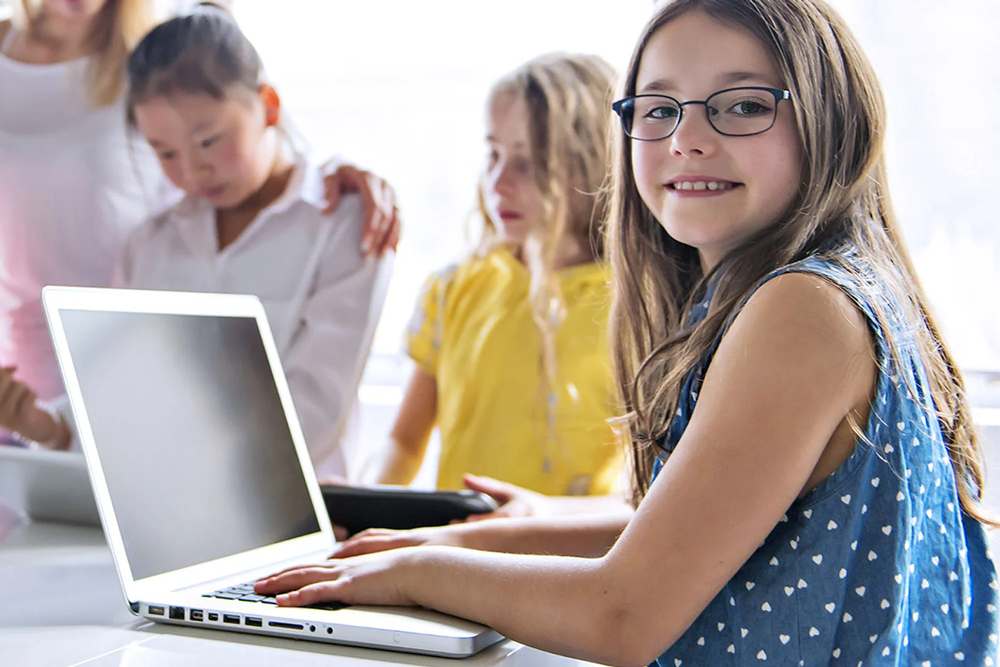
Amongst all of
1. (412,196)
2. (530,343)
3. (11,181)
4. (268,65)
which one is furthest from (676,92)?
(11,181)

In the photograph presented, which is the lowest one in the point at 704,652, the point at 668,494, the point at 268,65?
the point at 704,652

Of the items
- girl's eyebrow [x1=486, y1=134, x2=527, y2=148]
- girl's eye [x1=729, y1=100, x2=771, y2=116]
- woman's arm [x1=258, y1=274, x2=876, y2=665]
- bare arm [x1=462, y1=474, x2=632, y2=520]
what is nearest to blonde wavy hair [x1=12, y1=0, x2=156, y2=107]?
girl's eyebrow [x1=486, y1=134, x2=527, y2=148]

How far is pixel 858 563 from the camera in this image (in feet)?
2.27

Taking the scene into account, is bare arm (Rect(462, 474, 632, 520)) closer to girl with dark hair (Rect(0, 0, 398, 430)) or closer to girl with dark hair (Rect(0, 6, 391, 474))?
girl with dark hair (Rect(0, 6, 391, 474))

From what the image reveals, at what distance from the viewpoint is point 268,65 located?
1.64m

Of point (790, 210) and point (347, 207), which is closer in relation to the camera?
point (790, 210)

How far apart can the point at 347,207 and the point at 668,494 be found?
103 centimetres

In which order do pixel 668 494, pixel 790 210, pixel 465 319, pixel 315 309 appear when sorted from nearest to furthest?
pixel 668 494 → pixel 790 210 → pixel 315 309 → pixel 465 319

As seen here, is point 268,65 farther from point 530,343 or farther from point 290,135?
point 530,343

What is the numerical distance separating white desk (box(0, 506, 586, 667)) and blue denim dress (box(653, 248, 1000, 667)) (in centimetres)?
15

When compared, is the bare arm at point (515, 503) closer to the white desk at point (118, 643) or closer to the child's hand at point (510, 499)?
the child's hand at point (510, 499)

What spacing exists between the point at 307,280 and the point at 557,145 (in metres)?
0.46

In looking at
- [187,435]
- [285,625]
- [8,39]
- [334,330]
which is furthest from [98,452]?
[8,39]

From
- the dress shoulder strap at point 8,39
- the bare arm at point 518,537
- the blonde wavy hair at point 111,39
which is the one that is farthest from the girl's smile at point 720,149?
the dress shoulder strap at point 8,39
